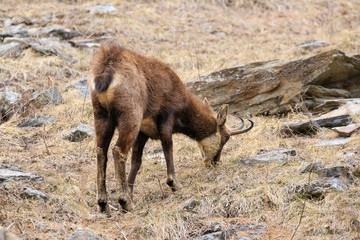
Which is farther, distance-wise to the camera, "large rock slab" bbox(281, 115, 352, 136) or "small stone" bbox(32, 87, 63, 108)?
"small stone" bbox(32, 87, 63, 108)

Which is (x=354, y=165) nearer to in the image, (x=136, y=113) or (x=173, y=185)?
(x=173, y=185)

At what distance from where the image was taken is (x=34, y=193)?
18.8ft

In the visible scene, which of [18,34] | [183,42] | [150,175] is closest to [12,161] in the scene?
[150,175]

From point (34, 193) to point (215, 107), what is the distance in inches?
198

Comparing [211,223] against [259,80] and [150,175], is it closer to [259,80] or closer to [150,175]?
[150,175]

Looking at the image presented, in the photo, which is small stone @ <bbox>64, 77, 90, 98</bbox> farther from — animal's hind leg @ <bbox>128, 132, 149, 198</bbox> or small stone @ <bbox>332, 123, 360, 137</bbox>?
small stone @ <bbox>332, 123, 360, 137</bbox>

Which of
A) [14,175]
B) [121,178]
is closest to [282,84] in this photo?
[121,178]

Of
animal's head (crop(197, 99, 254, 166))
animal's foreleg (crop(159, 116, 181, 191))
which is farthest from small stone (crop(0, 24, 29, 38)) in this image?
animal's foreleg (crop(159, 116, 181, 191))

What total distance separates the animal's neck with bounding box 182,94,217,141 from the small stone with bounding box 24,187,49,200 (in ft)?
8.43

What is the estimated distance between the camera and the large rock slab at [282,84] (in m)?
9.69

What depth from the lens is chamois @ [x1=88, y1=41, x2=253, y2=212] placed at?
571 centimetres

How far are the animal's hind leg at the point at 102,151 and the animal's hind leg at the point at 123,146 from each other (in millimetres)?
178

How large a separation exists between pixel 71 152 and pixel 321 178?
13.8ft

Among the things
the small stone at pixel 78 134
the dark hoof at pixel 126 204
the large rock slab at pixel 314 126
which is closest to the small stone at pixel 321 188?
the dark hoof at pixel 126 204
